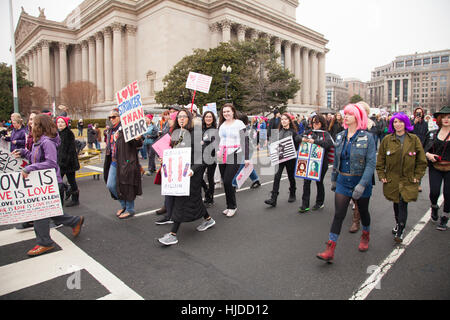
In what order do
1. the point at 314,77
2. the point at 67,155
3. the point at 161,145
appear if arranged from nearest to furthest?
the point at 161,145 → the point at 67,155 → the point at 314,77

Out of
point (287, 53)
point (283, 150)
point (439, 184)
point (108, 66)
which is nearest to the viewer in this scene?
point (439, 184)

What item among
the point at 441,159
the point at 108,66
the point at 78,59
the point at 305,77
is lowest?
the point at 441,159

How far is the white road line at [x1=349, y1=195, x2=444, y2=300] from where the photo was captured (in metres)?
3.25

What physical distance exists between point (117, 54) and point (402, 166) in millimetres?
51390

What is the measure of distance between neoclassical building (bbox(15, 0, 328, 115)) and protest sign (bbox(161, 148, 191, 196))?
42534 millimetres

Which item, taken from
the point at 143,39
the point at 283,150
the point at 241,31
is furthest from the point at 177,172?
the point at 241,31

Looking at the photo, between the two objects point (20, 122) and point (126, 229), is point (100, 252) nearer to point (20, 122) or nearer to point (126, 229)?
point (126, 229)

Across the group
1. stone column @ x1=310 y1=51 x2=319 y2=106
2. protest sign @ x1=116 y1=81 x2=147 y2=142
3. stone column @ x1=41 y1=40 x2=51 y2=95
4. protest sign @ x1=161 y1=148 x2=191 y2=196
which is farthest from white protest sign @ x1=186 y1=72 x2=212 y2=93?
stone column @ x1=310 y1=51 x2=319 y2=106

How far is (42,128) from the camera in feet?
14.9

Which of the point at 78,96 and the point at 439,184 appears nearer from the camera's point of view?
the point at 439,184

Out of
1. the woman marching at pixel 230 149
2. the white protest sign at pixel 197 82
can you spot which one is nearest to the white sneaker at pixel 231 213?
the woman marching at pixel 230 149

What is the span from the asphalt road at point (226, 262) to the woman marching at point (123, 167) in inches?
19.4

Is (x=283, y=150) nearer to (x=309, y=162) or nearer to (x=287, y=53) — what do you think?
(x=309, y=162)
